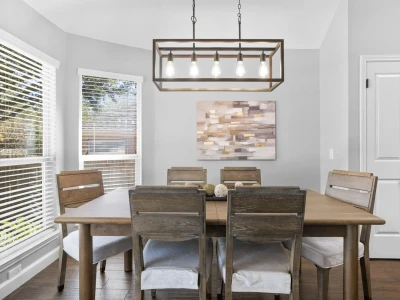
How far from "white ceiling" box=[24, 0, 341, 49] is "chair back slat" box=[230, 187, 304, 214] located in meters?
2.41

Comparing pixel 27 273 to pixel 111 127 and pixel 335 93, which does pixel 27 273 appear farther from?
pixel 335 93

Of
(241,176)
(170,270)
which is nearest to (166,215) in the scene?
(170,270)

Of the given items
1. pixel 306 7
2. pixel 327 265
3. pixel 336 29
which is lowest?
pixel 327 265

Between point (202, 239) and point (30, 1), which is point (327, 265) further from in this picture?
point (30, 1)

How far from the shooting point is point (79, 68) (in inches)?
141

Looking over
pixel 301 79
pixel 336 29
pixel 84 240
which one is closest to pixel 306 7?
pixel 336 29

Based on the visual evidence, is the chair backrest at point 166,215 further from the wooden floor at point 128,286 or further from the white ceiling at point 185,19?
the white ceiling at point 185,19

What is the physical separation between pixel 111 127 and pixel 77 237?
1718mm

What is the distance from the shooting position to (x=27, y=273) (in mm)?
2727

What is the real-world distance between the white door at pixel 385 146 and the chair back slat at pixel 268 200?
192 centimetres

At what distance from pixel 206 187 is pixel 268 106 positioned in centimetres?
191

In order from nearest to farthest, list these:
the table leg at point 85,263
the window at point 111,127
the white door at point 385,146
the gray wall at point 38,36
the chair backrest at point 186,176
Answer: the table leg at point 85,263
the gray wall at point 38,36
the white door at point 385,146
the chair backrest at point 186,176
the window at point 111,127

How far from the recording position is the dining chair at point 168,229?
66.2 inches

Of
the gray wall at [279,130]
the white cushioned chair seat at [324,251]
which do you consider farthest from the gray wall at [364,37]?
the white cushioned chair seat at [324,251]
